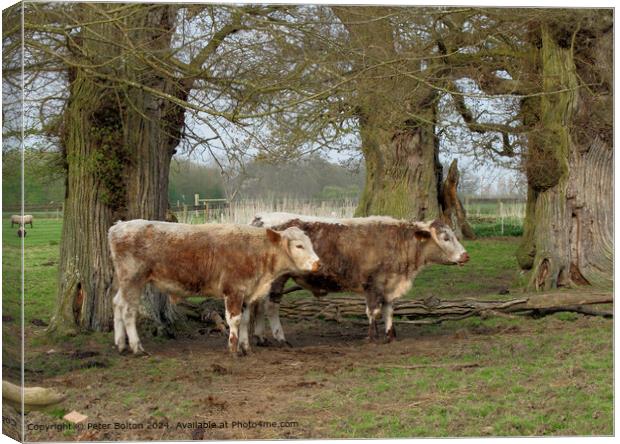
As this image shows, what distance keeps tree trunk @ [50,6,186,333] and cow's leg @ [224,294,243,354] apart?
0.84m

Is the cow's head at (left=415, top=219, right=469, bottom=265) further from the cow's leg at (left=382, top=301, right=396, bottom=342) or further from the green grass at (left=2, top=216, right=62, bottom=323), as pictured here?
A: the green grass at (left=2, top=216, right=62, bottom=323)

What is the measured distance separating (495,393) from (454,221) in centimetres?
259

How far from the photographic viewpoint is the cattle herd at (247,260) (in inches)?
395

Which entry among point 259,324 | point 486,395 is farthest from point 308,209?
point 486,395

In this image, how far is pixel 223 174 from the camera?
9.97 m

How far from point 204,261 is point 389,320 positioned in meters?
2.34

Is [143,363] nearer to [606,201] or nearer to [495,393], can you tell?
[495,393]

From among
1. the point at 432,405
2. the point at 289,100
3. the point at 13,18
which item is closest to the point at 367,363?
the point at 432,405

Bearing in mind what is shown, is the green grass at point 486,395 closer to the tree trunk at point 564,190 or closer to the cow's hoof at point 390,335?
the cow's hoof at point 390,335

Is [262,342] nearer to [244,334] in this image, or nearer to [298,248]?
[244,334]

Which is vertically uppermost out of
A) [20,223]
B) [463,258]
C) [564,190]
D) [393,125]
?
[393,125]

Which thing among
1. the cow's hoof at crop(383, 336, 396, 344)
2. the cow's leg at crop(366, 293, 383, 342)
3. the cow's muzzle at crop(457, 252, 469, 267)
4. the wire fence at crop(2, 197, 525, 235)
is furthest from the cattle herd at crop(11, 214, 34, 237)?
the cow's muzzle at crop(457, 252, 469, 267)

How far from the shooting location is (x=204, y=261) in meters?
10.1

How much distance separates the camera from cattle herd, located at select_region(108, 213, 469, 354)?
10039mm
